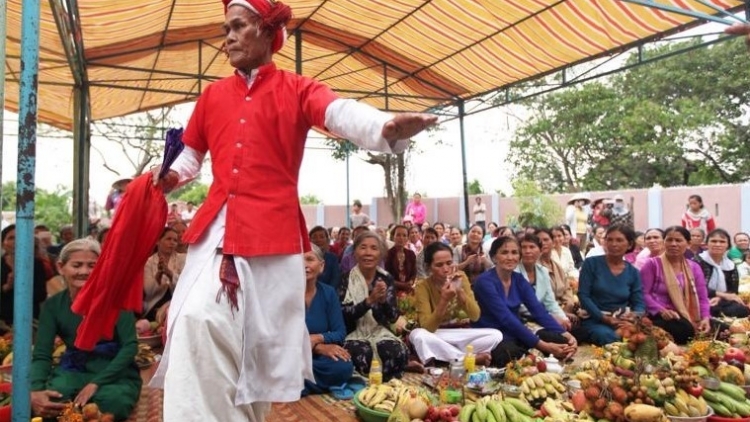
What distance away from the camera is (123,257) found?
231cm

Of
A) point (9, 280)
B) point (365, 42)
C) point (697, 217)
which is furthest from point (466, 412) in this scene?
point (697, 217)

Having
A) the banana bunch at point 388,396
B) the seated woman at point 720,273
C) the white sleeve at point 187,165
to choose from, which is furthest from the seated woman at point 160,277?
the seated woman at point 720,273

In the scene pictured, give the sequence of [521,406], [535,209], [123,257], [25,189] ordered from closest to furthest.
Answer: [123,257]
[25,189]
[521,406]
[535,209]

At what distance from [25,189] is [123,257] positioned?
492 mm

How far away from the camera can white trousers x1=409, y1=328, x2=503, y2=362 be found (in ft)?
17.1

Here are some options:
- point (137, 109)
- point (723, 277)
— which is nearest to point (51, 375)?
point (723, 277)

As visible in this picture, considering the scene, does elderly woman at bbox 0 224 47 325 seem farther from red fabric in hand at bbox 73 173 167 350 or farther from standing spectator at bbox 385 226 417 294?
standing spectator at bbox 385 226 417 294

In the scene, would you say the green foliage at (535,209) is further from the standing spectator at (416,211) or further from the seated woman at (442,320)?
the seated woman at (442,320)

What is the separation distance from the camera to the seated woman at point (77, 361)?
354 cm

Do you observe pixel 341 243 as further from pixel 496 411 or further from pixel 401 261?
pixel 496 411

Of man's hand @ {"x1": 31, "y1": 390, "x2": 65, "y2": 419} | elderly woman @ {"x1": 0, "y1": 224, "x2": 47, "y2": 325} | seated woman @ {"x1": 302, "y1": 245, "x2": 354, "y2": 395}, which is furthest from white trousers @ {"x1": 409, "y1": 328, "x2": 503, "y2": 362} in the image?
elderly woman @ {"x1": 0, "y1": 224, "x2": 47, "y2": 325}

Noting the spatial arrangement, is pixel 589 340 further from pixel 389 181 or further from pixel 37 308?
pixel 389 181

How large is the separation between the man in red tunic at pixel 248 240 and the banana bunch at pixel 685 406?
2333mm

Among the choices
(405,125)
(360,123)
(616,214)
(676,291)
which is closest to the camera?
(405,125)
